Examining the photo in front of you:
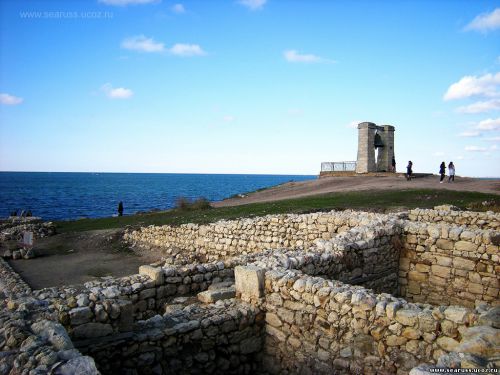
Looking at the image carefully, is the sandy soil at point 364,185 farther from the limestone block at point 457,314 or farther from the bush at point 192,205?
the limestone block at point 457,314

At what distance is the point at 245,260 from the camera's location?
946 cm

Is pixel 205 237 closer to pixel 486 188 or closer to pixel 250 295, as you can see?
pixel 250 295

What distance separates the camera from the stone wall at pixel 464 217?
11375 mm

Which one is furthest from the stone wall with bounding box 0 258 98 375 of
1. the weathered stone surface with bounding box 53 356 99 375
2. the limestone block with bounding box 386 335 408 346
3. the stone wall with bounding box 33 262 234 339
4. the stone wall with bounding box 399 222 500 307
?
the stone wall with bounding box 399 222 500 307

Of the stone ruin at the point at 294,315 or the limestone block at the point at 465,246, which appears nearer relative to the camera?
the stone ruin at the point at 294,315

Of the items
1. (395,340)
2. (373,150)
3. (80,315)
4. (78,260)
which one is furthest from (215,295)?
(373,150)

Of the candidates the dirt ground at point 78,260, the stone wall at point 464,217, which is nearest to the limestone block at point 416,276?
the stone wall at point 464,217

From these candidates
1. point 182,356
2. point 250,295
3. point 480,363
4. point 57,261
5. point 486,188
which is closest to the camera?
point 480,363

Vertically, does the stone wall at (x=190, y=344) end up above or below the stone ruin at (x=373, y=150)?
below

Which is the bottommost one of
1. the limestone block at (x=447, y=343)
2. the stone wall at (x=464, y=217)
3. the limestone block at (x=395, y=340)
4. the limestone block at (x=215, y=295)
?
the limestone block at (x=215, y=295)

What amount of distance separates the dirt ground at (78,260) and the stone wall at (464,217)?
11.3 metres

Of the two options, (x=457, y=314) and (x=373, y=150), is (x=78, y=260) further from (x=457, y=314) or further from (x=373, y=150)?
(x=373, y=150)

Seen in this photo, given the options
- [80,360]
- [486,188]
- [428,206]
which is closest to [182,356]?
[80,360]

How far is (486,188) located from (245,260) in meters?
21.6
